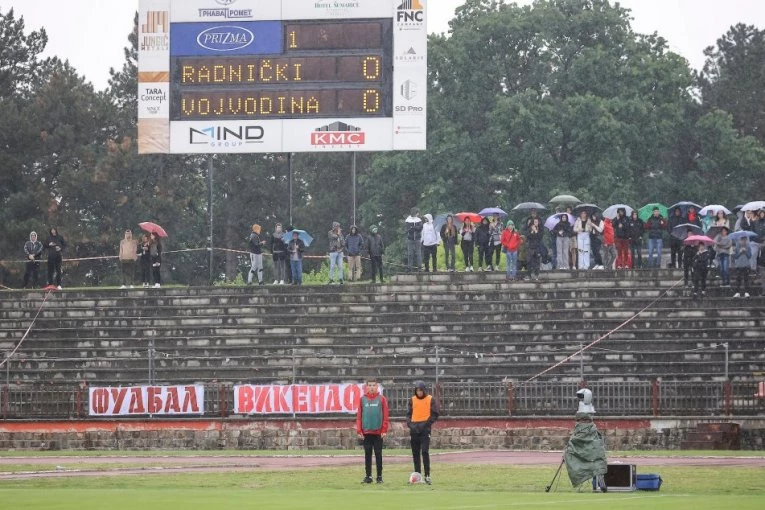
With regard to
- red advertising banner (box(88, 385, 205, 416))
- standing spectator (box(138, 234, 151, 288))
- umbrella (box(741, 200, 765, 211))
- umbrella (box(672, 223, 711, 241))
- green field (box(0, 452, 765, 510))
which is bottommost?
green field (box(0, 452, 765, 510))

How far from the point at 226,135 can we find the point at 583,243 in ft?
35.1

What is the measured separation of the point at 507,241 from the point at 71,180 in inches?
1465

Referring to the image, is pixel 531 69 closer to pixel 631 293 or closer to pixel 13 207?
pixel 13 207

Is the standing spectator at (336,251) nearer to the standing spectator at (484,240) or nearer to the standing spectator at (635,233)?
the standing spectator at (484,240)

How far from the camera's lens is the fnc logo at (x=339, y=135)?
52.5 meters

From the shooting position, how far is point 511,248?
51.3m

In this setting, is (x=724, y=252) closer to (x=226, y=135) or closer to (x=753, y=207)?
(x=753, y=207)

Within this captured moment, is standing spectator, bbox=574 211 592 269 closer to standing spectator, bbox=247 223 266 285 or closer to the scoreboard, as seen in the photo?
the scoreboard

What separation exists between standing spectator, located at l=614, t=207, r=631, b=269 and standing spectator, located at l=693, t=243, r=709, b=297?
346 cm

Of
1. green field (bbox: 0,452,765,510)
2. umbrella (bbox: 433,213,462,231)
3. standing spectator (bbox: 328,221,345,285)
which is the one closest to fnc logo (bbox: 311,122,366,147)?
standing spectator (bbox: 328,221,345,285)

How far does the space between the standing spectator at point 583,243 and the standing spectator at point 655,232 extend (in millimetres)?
1662

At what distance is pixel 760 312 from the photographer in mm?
47688

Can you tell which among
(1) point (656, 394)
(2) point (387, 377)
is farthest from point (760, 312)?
(2) point (387, 377)

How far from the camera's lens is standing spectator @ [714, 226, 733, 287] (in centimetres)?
4809
